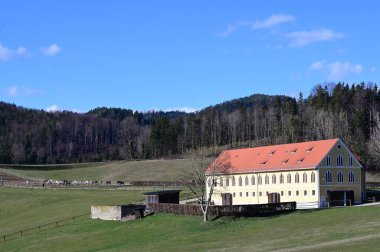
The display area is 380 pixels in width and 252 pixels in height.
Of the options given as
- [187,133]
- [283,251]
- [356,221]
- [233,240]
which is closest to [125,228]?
[233,240]

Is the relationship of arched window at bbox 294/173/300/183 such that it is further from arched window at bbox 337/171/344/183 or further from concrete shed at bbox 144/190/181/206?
concrete shed at bbox 144/190/181/206

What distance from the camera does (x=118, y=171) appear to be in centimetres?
15338

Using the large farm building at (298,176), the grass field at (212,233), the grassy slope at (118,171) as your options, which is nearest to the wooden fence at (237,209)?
the grass field at (212,233)

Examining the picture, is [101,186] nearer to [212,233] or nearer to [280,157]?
[280,157]

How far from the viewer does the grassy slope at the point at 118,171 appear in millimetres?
141250

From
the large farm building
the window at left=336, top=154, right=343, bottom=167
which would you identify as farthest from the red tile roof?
the window at left=336, top=154, right=343, bottom=167

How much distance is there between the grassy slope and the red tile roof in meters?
43.2

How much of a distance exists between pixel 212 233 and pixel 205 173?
2859 cm

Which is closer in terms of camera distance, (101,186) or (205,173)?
(205,173)

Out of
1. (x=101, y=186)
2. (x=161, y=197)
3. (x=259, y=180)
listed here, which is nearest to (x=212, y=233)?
(x=161, y=197)

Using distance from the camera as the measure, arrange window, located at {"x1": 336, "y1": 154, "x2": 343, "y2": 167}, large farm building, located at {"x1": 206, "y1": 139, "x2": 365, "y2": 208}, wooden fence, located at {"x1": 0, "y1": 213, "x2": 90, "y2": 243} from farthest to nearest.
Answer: window, located at {"x1": 336, "y1": 154, "x2": 343, "y2": 167} < large farm building, located at {"x1": 206, "y1": 139, "x2": 365, "y2": 208} < wooden fence, located at {"x1": 0, "y1": 213, "x2": 90, "y2": 243}

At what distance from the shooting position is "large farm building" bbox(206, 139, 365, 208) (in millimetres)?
77000

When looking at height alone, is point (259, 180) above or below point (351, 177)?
below

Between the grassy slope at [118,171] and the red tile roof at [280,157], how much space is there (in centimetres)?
4315
